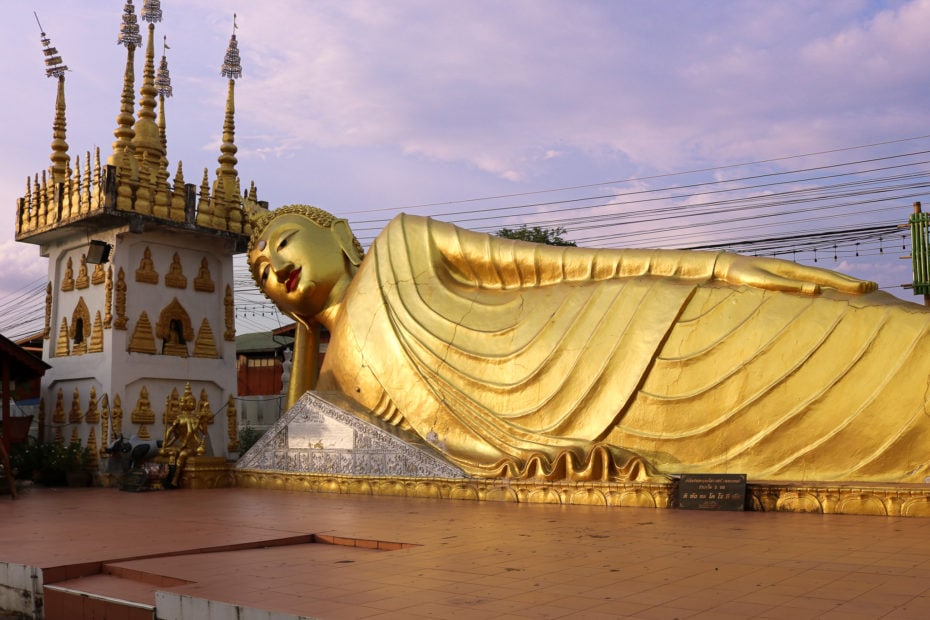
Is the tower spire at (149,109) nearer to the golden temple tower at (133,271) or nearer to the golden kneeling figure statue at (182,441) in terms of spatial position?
the golden temple tower at (133,271)

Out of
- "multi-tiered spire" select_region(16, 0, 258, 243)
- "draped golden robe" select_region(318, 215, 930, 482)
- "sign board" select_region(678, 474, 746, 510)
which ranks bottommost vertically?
"sign board" select_region(678, 474, 746, 510)

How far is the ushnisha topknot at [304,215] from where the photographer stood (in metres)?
11.7

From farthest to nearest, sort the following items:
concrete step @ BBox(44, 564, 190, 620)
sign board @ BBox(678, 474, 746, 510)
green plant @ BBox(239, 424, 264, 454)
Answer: green plant @ BBox(239, 424, 264, 454)
sign board @ BBox(678, 474, 746, 510)
concrete step @ BBox(44, 564, 190, 620)

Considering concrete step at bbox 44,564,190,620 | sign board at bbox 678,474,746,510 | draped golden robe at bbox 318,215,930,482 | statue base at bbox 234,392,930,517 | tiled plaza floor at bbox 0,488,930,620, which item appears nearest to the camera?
tiled plaza floor at bbox 0,488,930,620

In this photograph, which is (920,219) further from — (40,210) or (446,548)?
(40,210)

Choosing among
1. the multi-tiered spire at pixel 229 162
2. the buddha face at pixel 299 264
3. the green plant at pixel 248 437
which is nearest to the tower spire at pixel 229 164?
the multi-tiered spire at pixel 229 162

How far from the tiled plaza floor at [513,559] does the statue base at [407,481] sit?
9.6 inches

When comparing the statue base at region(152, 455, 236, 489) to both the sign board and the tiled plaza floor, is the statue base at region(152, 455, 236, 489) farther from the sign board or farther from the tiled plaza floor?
the sign board

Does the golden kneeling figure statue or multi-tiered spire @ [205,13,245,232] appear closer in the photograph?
the golden kneeling figure statue

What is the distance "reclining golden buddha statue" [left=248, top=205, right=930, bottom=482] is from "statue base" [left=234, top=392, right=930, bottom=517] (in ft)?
0.62

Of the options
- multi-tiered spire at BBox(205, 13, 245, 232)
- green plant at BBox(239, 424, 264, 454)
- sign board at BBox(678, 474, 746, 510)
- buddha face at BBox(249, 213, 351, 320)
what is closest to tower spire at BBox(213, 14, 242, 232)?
multi-tiered spire at BBox(205, 13, 245, 232)

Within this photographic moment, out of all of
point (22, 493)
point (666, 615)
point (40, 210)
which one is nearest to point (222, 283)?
point (40, 210)

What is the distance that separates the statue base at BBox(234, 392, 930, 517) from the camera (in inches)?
270

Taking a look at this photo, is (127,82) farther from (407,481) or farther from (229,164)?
(407,481)
